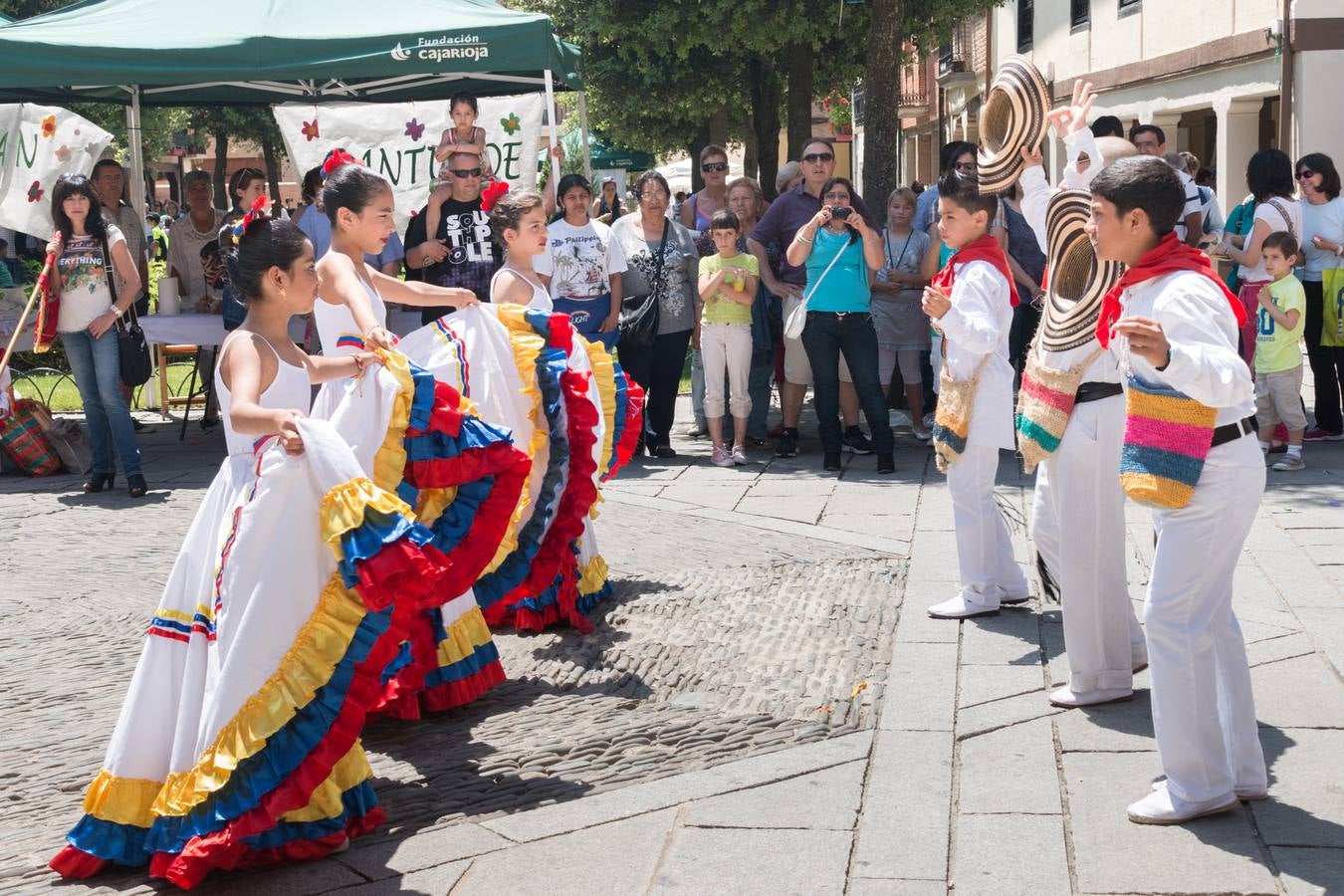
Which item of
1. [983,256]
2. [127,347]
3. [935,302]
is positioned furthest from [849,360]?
[127,347]

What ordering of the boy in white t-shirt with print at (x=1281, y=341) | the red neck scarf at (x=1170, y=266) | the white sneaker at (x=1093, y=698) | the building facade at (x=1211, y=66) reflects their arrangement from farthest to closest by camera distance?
1. the building facade at (x=1211, y=66)
2. the boy in white t-shirt with print at (x=1281, y=341)
3. the white sneaker at (x=1093, y=698)
4. the red neck scarf at (x=1170, y=266)

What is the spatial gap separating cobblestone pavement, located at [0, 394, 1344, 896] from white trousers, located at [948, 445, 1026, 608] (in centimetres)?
20

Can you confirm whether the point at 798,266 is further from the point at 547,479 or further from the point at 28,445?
the point at 28,445

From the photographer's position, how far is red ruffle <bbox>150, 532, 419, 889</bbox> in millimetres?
3863

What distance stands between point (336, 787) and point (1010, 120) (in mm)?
3213

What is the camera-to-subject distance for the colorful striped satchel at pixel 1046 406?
4.90m

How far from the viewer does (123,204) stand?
1174 cm

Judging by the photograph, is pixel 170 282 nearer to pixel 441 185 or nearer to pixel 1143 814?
pixel 441 185

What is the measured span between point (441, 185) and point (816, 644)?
5235 mm

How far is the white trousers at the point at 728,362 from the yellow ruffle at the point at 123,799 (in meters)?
6.64

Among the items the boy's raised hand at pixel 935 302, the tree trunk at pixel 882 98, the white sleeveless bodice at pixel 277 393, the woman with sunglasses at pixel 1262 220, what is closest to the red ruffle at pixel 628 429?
the boy's raised hand at pixel 935 302

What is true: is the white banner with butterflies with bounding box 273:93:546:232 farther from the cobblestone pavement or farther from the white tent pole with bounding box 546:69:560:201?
the cobblestone pavement

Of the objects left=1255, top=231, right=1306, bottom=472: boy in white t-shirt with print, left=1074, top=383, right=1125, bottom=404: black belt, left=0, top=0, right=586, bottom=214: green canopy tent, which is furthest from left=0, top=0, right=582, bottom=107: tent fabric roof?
left=1074, top=383, right=1125, bottom=404: black belt

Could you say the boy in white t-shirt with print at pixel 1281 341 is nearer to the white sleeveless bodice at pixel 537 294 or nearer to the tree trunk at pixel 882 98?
the white sleeveless bodice at pixel 537 294
